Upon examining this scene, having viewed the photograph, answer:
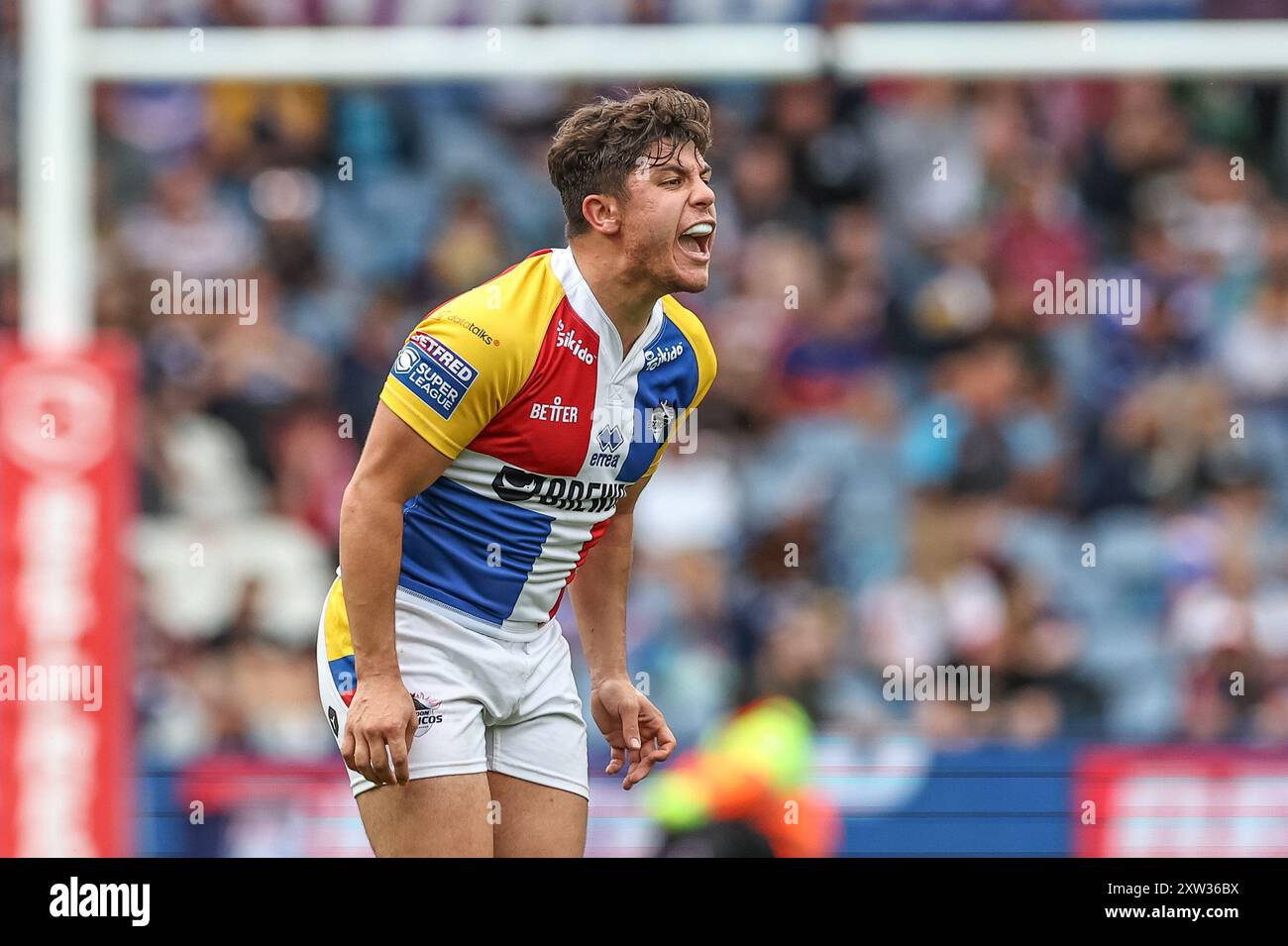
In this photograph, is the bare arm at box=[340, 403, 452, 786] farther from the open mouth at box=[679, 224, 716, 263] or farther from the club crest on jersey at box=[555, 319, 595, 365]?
the open mouth at box=[679, 224, 716, 263]

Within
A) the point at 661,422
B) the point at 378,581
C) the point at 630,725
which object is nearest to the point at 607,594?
the point at 630,725

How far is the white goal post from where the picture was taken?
8.17 m

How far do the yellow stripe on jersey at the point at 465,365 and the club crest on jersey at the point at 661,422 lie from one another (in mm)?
406

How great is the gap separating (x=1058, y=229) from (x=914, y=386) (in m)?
1.30

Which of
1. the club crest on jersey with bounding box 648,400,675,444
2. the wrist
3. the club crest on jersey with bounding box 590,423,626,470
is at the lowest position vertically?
the wrist

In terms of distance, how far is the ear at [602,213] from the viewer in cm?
438

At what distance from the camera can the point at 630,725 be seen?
4758mm

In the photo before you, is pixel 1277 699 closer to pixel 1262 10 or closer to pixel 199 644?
pixel 1262 10

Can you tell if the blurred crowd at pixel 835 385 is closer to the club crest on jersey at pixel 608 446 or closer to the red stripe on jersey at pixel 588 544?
the red stripe on jersey at pixel 588 544

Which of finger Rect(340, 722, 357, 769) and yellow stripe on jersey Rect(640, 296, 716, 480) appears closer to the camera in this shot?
finger Rect(340, 722, 357, 769)

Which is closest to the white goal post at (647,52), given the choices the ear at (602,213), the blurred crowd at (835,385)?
the blurred crowd at (835,385)

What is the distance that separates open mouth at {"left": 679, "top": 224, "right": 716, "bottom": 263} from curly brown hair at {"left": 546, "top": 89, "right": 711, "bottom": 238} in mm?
160

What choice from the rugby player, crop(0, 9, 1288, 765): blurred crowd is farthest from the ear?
crop(0, 9, 1288, 765): blurred crowd

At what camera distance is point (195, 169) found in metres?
10.5
